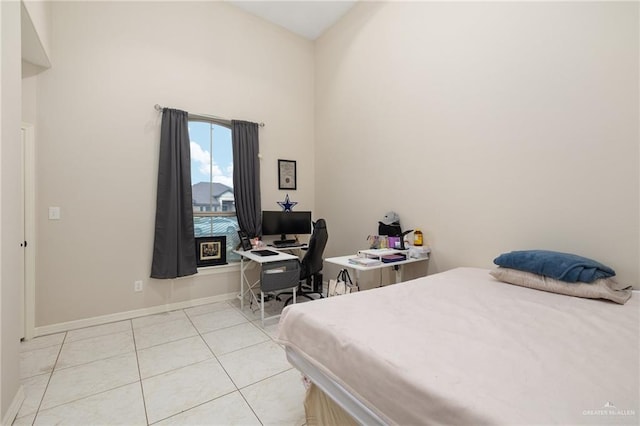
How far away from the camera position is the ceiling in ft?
12.3

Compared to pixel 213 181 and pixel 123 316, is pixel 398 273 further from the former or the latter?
pixel 123 316

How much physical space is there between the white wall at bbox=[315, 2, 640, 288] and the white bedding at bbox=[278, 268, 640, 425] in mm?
700

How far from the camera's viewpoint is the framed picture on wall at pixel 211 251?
11.7 feet

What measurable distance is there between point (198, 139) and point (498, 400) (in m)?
3.89

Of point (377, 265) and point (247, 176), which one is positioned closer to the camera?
point (377, 265)

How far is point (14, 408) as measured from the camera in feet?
5.40

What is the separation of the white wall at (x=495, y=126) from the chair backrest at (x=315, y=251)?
656mm

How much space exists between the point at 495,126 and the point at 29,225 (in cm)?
429

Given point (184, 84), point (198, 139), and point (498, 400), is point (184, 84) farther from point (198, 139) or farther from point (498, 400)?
point (498, 400)

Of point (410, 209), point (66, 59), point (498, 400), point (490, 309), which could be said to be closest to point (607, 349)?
point (490, 309)

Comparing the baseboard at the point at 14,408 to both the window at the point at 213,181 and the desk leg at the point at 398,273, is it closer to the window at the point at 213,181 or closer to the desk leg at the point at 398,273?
the window at the point at 213,181

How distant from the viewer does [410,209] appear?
121 inches

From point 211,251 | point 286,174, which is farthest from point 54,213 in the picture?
point 286,174

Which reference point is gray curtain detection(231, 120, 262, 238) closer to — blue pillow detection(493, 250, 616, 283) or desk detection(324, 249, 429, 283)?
desk detection(324, 249, 429, 283)
